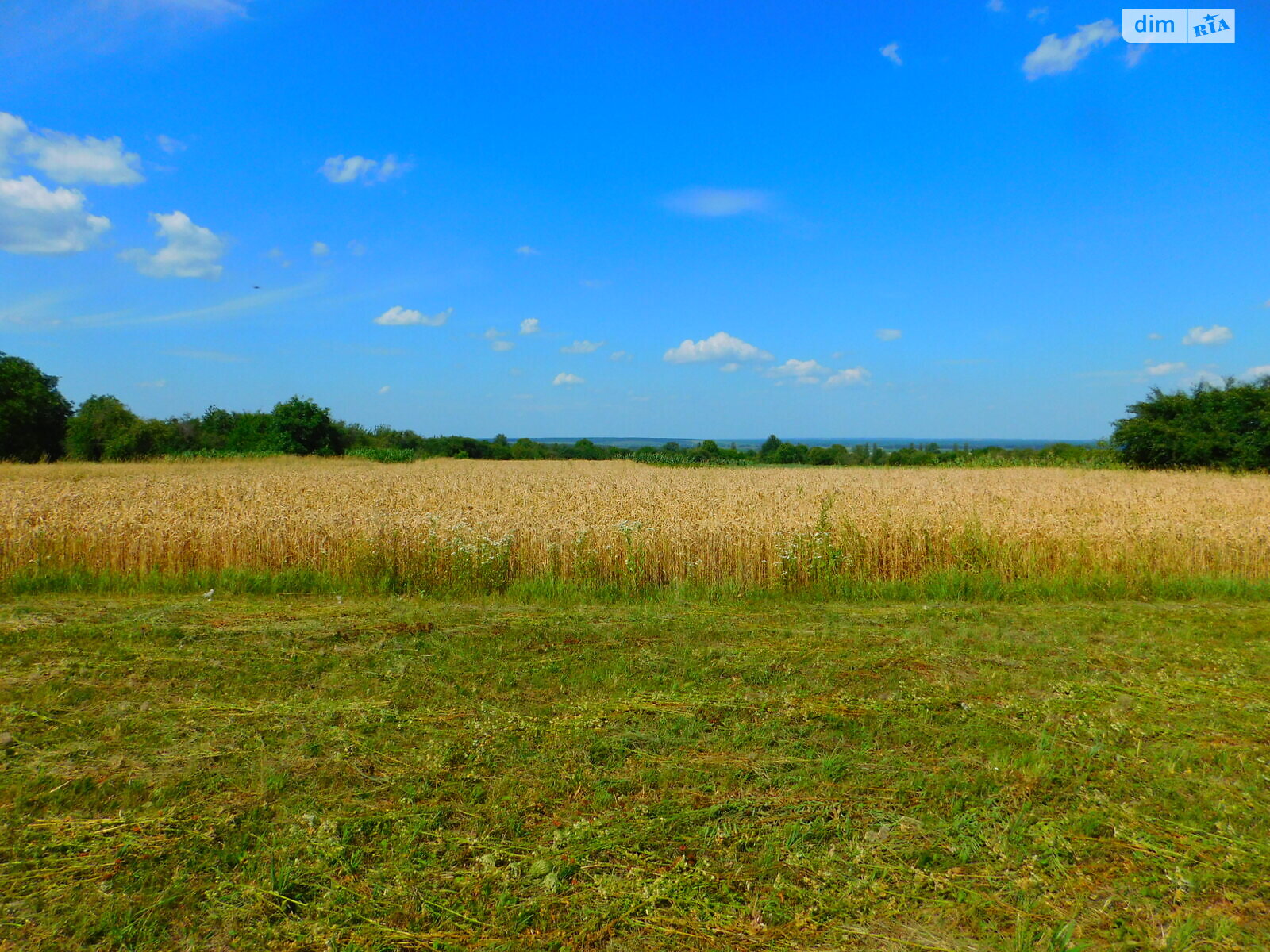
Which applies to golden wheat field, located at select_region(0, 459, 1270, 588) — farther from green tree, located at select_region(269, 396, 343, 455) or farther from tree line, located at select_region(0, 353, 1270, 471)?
green tree, located at select_region(269, 396, 343, 455)

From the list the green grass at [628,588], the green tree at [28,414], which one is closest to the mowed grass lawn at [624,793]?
the green grass at [628,588]

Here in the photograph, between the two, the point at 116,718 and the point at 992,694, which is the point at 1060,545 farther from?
the point at 116,718

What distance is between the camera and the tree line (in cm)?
2808

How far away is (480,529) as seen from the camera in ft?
30.9

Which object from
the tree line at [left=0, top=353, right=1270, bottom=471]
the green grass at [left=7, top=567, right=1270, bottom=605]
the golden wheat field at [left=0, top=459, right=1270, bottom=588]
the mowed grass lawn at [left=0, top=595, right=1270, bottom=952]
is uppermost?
the tree line at [left=0, top=353, right=1270, bottom=471]

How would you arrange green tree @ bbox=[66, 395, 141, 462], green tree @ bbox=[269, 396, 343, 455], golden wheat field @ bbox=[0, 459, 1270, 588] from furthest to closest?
green tree @ bbox=[269, 396, 343, 455]
green tree @ bbox=[66, 395, 141, 462]
golden wheat field @ bbox=[0, 459, 1270, 588]

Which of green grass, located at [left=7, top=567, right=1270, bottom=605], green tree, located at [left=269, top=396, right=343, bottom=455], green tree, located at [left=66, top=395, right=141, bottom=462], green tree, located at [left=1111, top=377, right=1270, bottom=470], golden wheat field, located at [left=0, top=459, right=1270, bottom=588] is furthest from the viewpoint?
green tree, located at [left=269, top=396, right=343, bottom=455]

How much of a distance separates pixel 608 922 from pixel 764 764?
1.53m

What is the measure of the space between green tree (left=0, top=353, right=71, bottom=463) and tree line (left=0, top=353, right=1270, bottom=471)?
6cm

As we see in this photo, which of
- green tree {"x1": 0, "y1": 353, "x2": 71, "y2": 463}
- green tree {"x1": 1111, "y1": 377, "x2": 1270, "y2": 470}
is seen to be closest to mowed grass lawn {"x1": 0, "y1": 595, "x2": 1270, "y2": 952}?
green tree {"x1": 1111, "y1": 377, "x2": 1270, "y2": 470}

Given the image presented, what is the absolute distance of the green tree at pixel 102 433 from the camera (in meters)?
36.5

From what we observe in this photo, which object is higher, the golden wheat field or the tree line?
the tree line

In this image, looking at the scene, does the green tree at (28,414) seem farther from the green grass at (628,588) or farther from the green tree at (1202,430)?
the green tree at (1202,430)

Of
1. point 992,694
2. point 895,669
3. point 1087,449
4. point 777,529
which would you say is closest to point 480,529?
point 777,529
